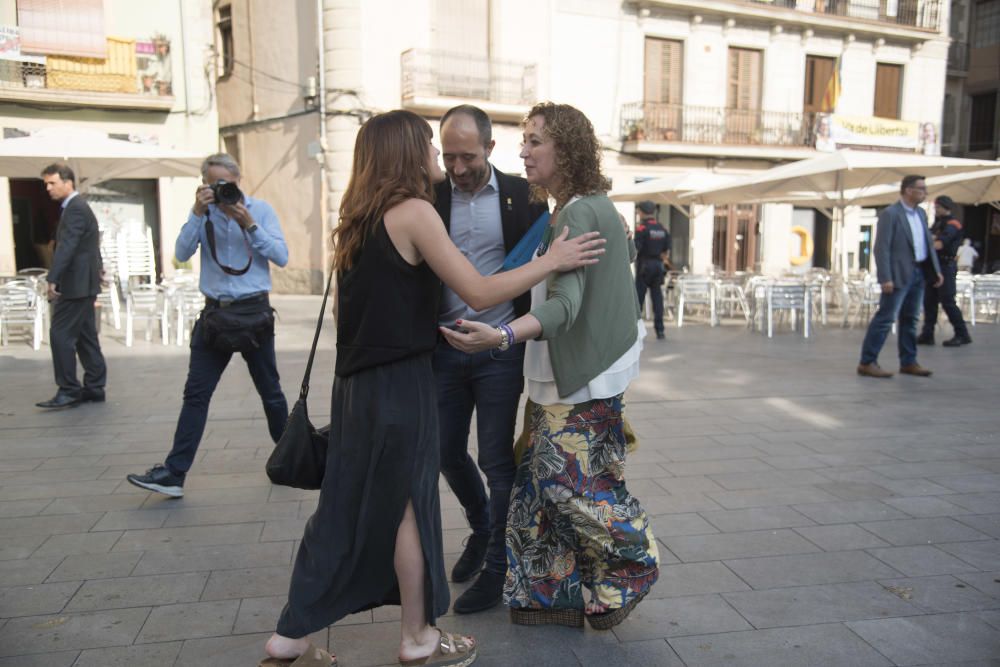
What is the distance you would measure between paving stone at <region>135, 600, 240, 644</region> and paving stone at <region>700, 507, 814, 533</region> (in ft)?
7.23

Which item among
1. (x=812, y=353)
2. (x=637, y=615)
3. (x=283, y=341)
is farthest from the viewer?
(x=283, y=341)

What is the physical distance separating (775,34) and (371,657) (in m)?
23.9

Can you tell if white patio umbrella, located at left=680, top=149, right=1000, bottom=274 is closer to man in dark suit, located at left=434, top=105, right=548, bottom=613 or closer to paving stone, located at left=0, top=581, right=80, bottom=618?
man in dark suit, located at left=434, top=105, right=548, bottom=613

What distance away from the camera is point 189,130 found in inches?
734

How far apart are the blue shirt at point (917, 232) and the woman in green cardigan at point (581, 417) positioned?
19.4 ft

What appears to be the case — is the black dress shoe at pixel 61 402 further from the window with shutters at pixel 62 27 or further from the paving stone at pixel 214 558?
the window with shutters at pixel 62 27

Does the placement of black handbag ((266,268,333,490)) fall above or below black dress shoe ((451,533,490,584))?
above

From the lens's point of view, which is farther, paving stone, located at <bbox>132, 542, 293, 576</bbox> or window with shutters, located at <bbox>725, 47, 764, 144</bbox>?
window with shutters, located at <bbox>725, 47, 764, 144</bbox>

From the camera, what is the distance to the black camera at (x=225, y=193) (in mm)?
4062

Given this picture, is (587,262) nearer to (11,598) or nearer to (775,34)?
(11,598)

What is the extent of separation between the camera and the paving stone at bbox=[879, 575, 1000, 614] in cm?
302

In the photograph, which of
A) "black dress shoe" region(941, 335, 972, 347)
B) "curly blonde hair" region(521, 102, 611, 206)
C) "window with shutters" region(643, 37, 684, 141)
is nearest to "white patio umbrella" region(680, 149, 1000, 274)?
"black dress shoe" region(941, 335, 972, 347)

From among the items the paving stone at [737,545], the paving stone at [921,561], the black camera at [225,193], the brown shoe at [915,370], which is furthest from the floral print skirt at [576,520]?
the brown shoe at [915,370]

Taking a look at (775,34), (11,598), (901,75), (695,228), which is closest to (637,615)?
(11,598)
